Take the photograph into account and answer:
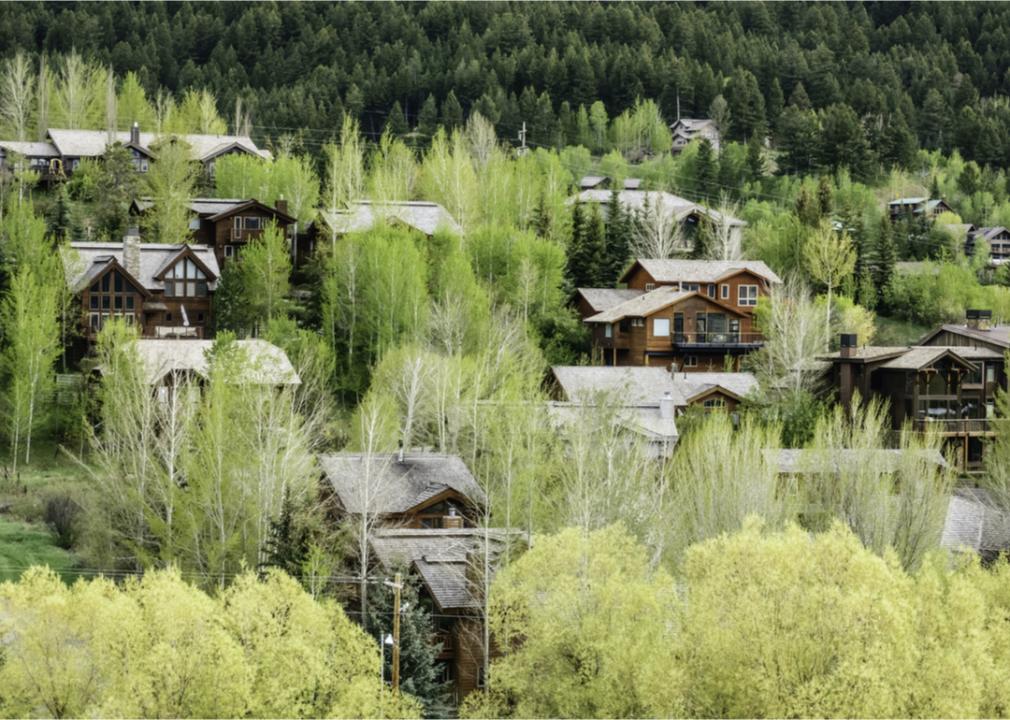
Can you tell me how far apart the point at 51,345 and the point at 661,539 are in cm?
2679

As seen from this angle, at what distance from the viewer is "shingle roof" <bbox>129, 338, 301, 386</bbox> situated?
2192 inches

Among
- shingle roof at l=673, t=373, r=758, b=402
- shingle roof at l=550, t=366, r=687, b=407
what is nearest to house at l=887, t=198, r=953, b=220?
shingle roof at l=673, t=373, r=758, b=402

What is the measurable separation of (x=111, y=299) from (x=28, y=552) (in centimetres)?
1827

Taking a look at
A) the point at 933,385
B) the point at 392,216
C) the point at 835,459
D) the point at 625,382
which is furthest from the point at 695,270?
the point at 835,459

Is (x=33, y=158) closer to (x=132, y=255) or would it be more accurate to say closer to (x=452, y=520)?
(x=132, y=255)

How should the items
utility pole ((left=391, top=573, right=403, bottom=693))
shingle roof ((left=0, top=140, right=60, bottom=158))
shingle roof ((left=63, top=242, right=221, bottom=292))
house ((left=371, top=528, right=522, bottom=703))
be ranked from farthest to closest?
shingle roof ((left=0, top=140, right=60, bottom=158)), shingle roof ((left=63, top=242, right=221, bottom=292)), house ((left=371, top=528, right=522, bottom=703)), utility pole ((left=391, top=573, right=403, bottom=693))

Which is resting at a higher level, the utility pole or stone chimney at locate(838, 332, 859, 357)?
stone chimney at locate(838, 332, 859, 357)

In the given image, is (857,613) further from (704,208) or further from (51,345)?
(704,208)

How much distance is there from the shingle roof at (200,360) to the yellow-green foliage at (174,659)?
17.2 m

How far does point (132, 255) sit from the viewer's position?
227ft

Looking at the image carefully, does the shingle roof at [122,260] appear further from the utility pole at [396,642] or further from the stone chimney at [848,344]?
the utility pole at [396,642]

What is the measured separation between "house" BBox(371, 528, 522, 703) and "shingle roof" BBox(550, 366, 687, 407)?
1718cm

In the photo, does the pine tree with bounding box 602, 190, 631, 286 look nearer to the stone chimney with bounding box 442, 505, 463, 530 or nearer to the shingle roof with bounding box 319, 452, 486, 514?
the shingle roof with bounding box 319, 452, 486, 514

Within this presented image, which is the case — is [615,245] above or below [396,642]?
above
